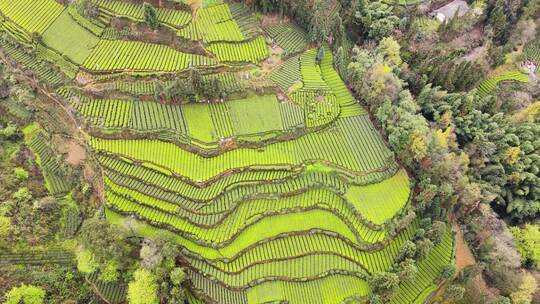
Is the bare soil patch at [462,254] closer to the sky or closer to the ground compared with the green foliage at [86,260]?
closer to the sky

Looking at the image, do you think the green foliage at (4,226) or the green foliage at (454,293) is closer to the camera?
the green foliage at (454,293)

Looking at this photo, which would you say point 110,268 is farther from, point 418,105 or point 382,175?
point 418,105

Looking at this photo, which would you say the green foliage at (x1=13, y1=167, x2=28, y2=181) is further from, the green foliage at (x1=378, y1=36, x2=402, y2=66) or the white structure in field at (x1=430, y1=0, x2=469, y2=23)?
the white structure in field at (x1=430, y1=0, x2=469, y2=23)

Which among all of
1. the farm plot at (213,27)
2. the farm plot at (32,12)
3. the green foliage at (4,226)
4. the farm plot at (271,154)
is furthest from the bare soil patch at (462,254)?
the farm plot at (32,12)

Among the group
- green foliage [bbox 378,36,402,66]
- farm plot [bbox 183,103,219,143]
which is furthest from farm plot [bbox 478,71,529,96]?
farm plot [bbox 183,103,219,143]

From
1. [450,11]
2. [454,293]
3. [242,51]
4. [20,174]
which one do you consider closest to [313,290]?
[454,293]

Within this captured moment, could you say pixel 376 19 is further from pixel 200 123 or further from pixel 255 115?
pixel 200 123

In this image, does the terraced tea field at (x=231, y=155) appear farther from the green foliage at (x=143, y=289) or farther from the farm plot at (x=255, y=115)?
the green foliage at (x=143, y=289)

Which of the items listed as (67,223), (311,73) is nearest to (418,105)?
(311,73)
